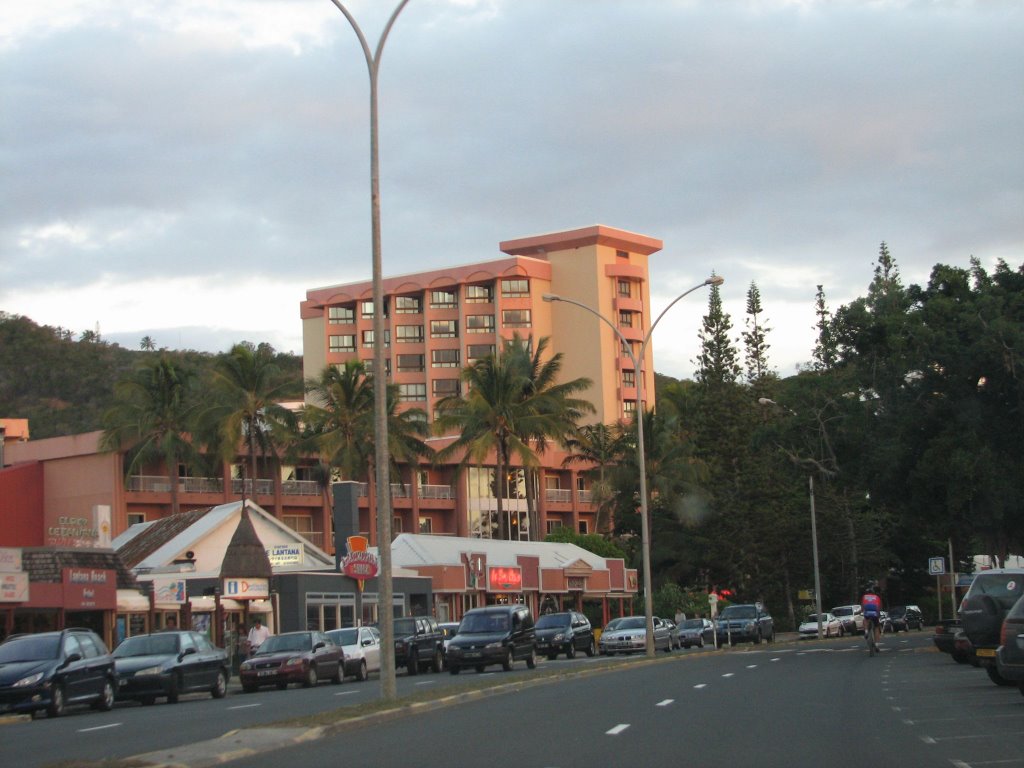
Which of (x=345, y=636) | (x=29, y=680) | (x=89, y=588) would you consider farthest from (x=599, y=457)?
(x=29, y=680)

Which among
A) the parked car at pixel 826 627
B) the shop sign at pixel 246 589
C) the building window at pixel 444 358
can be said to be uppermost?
the building window at pixel 444 358

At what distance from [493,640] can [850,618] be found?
37.5m

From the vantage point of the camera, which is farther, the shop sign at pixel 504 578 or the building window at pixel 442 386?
the building window at pixel 442 386

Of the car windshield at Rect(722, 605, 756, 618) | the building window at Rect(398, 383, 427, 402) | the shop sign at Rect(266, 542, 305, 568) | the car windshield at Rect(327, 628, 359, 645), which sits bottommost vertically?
the car windshield at Rect(722, 605, 756, 618)

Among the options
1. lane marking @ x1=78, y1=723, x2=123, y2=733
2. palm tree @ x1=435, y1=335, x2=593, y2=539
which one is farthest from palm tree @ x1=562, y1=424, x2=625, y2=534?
lane marking @ x1=78, y1=723, x2=123, y2=733

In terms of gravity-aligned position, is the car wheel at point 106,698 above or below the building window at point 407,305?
below

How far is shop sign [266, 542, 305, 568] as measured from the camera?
4644cm

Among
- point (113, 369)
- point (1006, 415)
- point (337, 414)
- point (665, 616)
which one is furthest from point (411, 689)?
point (113, 369)

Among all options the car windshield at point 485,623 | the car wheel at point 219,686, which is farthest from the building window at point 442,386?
the car wheel at point 219,686

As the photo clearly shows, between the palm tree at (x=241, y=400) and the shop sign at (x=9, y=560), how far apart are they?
85.0 ft

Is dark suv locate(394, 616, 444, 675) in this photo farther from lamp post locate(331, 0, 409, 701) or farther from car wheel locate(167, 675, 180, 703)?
lamp post locate(331, 0, 409, 701)

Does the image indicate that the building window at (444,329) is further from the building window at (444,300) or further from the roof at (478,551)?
the roof at (478,551)

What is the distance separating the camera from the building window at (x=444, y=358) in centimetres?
11075

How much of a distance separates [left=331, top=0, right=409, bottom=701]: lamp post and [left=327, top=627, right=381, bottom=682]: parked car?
14.2 metres
